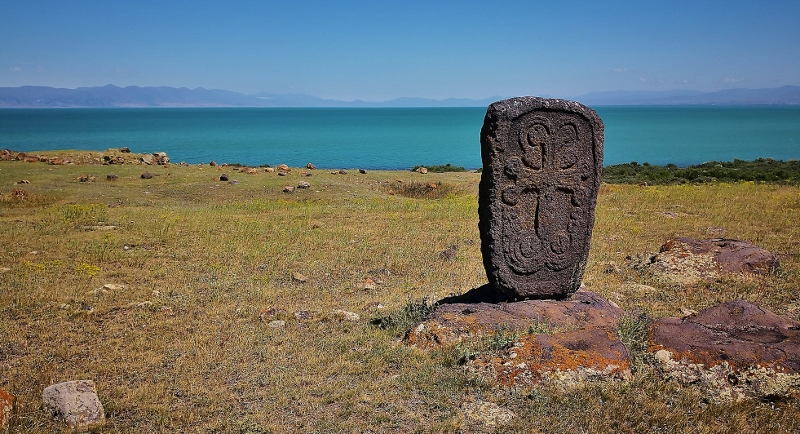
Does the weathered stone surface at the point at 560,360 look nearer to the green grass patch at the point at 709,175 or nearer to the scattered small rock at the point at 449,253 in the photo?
Result: the scattered small rock at the point at 449,253

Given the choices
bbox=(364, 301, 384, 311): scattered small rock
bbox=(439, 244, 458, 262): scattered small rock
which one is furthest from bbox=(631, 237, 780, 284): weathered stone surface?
bbox=(364, 301, 384, 311): scattered small rock

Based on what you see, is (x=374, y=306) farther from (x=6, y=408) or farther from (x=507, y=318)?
(x=6, y=408)

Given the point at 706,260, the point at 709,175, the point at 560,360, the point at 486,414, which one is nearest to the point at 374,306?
the point at 560,360

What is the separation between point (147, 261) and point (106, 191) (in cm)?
1217

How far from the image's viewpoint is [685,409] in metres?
5.73

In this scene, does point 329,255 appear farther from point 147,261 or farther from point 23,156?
point 23,156

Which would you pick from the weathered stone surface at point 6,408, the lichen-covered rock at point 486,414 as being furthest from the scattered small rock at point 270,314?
the lichen-covered rock at point 486,414

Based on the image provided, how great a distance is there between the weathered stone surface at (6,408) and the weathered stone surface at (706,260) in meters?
10.4

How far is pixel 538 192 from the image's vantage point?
8.62m

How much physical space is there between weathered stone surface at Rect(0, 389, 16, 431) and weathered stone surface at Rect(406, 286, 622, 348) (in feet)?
14.8

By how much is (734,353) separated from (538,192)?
3.42m

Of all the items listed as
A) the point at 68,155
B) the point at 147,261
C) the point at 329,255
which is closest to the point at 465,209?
the point at 329,255

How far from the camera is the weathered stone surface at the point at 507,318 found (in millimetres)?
7605

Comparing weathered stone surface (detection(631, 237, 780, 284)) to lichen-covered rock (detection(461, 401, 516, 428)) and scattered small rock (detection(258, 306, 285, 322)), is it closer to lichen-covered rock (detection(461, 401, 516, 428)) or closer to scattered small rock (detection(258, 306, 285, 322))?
lichen-covered rock (detection(461, 401, 516, 428))
